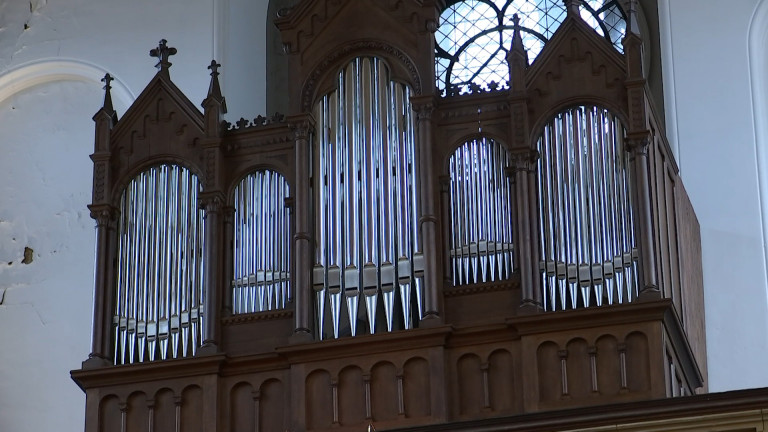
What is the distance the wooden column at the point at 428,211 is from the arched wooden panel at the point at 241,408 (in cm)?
173

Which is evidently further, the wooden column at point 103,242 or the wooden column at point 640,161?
the wooden column at point 103,242

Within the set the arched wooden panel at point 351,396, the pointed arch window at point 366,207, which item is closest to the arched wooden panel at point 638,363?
the pointed arch window at point 366,207

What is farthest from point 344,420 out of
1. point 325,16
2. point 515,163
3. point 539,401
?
point 325,16

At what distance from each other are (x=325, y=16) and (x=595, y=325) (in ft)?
13.0

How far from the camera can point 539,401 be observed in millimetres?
13703

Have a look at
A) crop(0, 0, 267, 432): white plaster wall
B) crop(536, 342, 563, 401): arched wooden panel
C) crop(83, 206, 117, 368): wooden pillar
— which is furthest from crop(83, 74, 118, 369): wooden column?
crop(536, 342, 563, 401): arched wooden panel

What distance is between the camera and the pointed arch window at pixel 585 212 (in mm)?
13961

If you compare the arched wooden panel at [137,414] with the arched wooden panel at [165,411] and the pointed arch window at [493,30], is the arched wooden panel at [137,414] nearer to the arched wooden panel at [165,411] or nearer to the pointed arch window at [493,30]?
the arched wooden panel at [165,411]

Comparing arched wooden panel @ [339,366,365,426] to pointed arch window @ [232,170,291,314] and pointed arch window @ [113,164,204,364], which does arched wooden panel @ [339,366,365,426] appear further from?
pointed arch window @ [113,164,204,364]

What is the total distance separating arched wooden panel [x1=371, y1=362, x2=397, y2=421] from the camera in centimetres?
1411

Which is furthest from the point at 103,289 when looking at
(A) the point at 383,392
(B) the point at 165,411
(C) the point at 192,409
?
(A) the point at 383,392

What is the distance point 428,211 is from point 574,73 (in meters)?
1.77

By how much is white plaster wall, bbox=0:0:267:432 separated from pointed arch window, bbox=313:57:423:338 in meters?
2.85

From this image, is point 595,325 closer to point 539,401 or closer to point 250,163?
point 539,401
